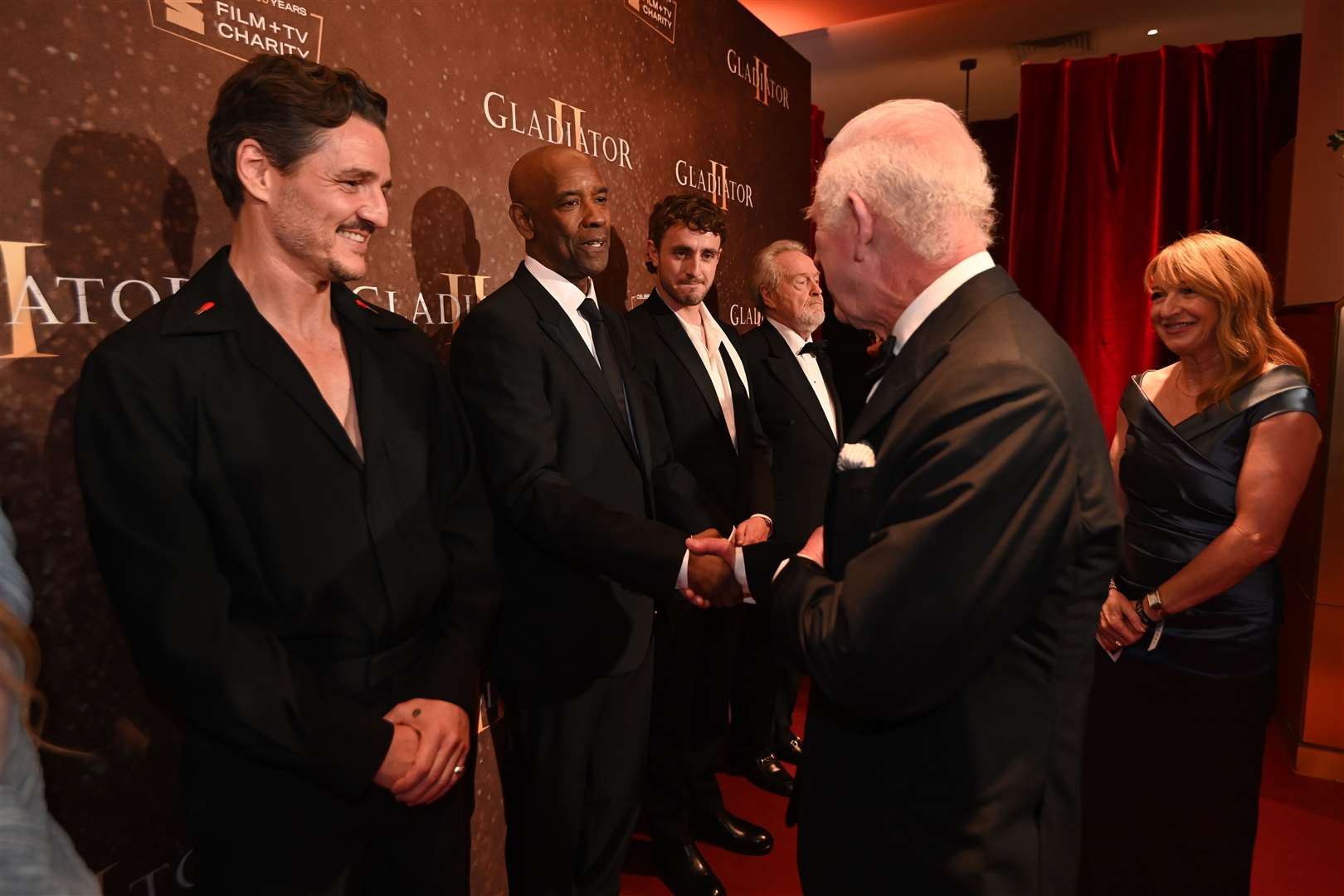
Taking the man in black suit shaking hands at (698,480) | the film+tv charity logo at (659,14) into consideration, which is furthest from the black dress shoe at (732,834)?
the film+tv charity logo at (659,14)

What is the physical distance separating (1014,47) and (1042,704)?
5.98 metres

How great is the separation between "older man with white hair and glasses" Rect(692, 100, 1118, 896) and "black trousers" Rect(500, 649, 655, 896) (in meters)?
0.81

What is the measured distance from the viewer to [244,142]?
4.55 feet

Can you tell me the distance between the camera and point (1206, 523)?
216 cm

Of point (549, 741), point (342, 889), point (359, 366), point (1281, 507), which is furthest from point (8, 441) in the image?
point (1281, 507)

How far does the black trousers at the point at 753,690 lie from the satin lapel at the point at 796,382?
79 cm

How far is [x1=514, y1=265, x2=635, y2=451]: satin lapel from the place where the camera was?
203cm

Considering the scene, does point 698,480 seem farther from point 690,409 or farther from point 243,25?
point 243,25

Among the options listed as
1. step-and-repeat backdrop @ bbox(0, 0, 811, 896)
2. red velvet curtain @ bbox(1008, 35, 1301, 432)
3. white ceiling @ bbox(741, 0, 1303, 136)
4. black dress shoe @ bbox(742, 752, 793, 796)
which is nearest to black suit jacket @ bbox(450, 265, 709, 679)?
step-and-repeat backdrop @ bbox(0, 0, 811, 896)

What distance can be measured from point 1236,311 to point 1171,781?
50.6 inches

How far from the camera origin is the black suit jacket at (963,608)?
3.44ft

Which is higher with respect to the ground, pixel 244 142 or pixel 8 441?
pixel 244 142

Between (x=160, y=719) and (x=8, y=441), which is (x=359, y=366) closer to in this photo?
(x=8, y=441)

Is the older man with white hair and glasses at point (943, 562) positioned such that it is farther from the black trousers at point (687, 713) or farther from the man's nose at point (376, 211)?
the black trousers at point (687, 713)
